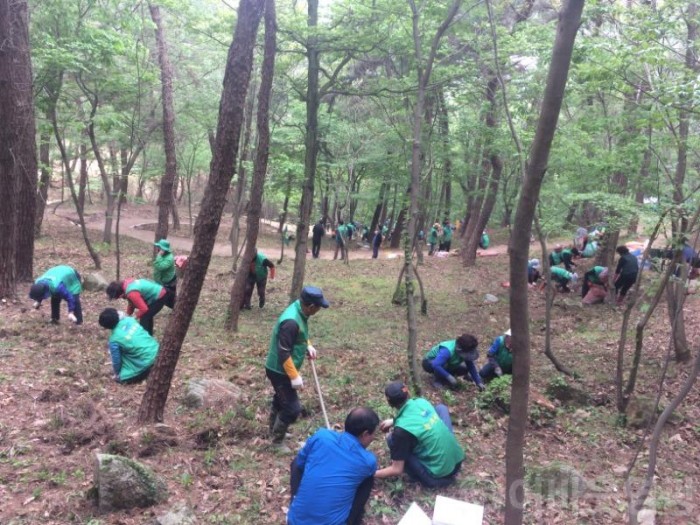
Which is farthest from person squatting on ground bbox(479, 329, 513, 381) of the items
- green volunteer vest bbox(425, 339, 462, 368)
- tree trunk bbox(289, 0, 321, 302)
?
tree trunk bbox(289, 0, 321, 302)

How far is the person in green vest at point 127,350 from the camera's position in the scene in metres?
6.55

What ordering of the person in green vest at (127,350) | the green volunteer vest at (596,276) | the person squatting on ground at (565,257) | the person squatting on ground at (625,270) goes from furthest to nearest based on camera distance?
the person squatting on ground at (565,257) → the green volunteer vest at (596,276) → the person squatting on ground at (625,270) → the person in green vest at (127,350)

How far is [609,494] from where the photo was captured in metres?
4.84

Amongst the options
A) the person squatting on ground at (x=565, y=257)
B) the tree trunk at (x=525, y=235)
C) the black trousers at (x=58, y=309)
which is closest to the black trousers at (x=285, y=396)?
the tree trunk at (x=525, y=235)

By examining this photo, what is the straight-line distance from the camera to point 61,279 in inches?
315

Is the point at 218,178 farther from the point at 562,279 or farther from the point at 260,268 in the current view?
the point at 562,279

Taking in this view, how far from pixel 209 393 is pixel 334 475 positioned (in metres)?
3.09

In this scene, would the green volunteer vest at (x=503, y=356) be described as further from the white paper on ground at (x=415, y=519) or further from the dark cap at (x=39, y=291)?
the dark cap at (x=39, y=291)

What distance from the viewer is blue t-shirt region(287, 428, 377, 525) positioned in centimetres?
358

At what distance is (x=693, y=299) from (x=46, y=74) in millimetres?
15434

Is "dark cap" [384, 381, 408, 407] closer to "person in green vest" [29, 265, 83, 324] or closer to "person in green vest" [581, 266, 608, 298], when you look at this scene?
"person in green vest" [29, 265, 83, 324]

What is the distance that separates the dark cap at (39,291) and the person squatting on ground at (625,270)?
11.4 m

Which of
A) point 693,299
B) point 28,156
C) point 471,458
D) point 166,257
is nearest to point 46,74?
point 28,156

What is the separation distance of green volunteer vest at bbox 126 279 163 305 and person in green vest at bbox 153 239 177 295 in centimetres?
96
